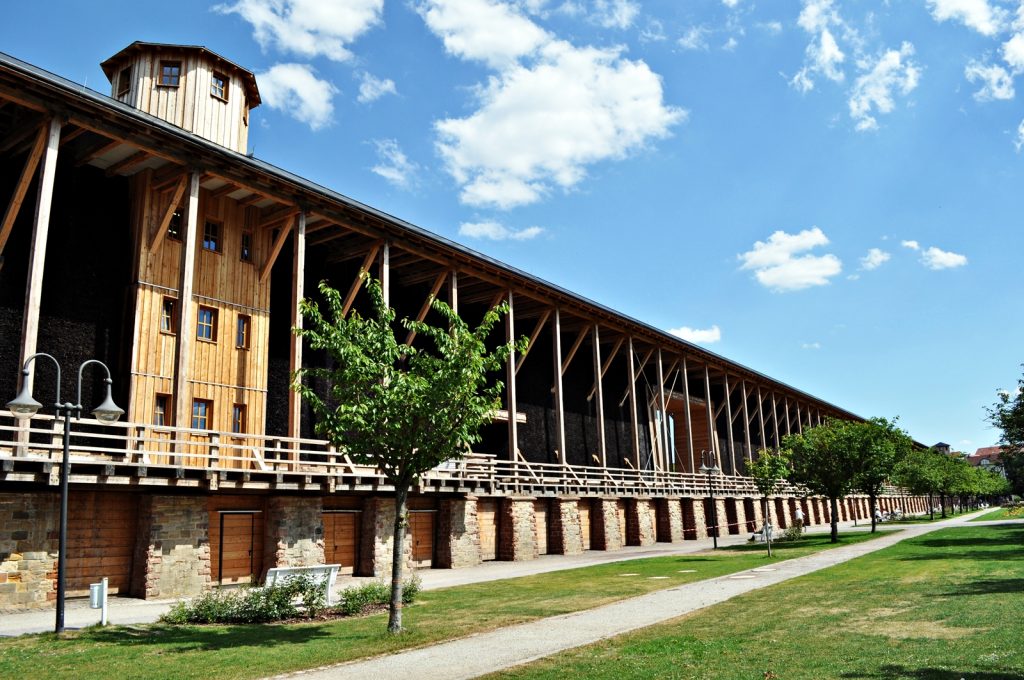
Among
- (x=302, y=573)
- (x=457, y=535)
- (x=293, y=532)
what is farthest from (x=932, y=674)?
(x=457, y=535)

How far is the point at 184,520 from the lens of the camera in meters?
19.5

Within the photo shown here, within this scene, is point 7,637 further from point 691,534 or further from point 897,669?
point 691,534

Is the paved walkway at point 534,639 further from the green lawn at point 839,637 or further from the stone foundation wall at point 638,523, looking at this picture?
the stone foundation wall at point 638,523

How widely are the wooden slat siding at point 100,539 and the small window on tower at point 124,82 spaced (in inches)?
599

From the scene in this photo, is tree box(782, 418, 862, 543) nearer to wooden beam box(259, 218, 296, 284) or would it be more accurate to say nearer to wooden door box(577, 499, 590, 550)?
wooden door box(577, 499, 590, 550)

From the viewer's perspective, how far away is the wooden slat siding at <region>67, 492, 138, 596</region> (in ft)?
60.6

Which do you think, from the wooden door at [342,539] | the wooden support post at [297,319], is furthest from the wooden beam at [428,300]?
the wooden door at [342,539]

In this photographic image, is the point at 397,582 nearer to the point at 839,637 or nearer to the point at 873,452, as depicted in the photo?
the point at 839,637

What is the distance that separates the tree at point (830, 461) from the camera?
3612cm

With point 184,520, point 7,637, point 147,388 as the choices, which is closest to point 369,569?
point 184,520

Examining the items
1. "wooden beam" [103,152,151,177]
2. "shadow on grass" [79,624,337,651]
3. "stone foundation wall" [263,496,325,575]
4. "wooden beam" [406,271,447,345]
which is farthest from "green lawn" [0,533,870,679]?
"wooden beam" [103,152,151,177]

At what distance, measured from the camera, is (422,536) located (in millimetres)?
27656

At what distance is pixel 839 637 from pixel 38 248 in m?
18.8

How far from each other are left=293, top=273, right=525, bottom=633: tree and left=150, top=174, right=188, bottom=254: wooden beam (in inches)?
453
